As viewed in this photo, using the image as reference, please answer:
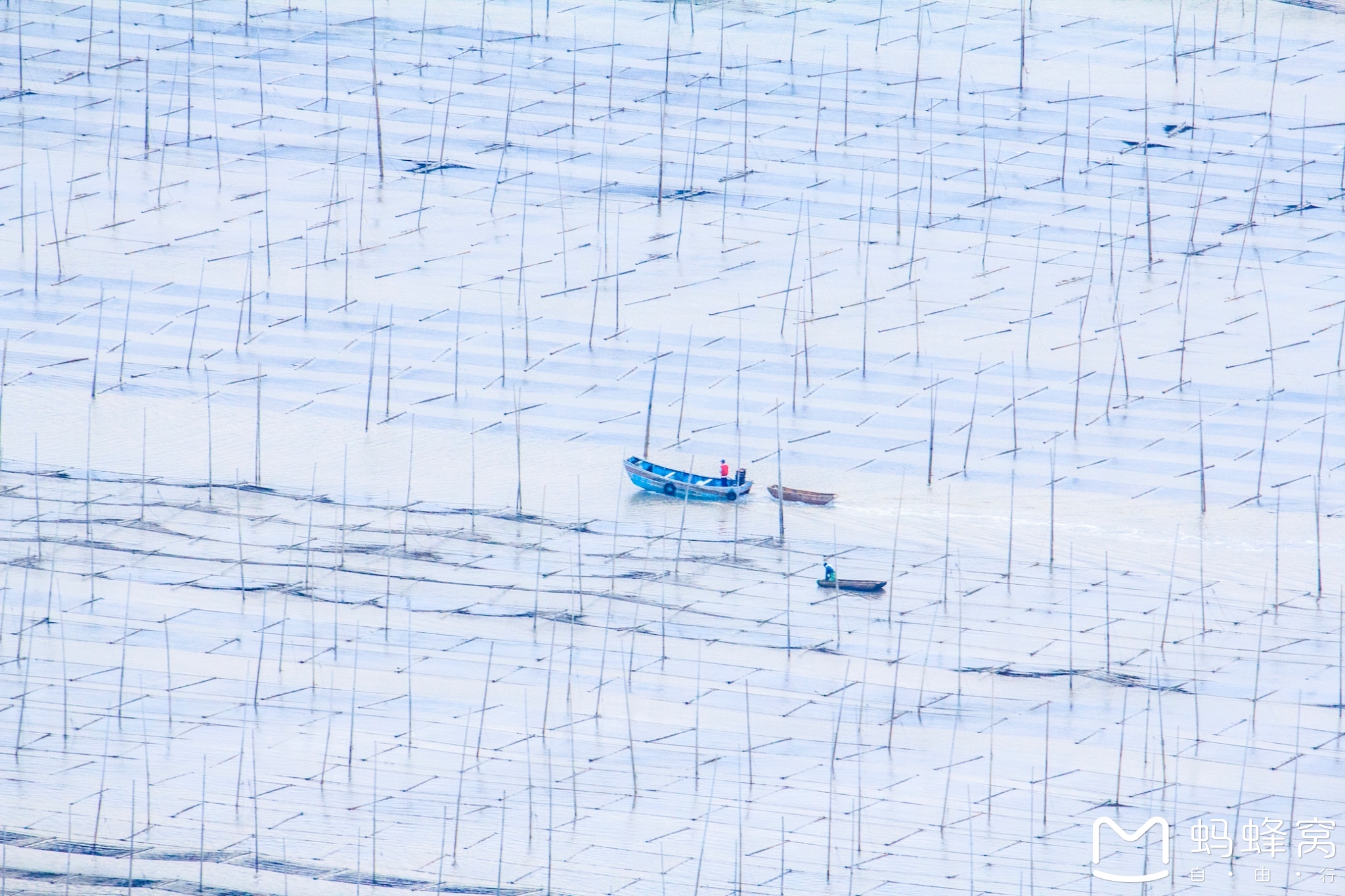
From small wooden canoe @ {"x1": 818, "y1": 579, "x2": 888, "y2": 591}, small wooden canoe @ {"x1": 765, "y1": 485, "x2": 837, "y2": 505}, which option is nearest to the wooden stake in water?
small wooden canoe @ {"x1": 765, "y1": 485, "x2": 837, "y2": 505}

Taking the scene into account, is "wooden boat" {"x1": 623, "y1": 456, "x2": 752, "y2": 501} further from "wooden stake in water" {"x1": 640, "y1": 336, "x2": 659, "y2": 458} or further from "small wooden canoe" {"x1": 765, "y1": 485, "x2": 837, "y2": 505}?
"wooden stake in water" {"x1": 640, "y1": 336, "x2": 659, "y2": 458}

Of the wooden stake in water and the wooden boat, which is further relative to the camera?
the wooden stake in water

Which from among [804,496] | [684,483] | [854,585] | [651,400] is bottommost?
[854,585]

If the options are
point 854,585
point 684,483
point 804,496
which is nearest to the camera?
point 854,585

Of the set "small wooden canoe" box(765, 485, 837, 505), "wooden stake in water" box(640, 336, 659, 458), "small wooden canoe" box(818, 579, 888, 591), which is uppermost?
"wooden stake in water" box(640, 336, 659, 458)

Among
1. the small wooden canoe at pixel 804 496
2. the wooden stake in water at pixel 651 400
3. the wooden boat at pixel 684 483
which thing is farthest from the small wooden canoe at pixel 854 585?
the wooden stake in water at pixel 651 400

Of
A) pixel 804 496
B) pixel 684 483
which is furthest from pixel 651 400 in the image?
pixel 804 496

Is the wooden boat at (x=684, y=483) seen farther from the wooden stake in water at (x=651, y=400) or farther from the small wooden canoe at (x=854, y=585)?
the small wooden canoe at (x=854, y=585)

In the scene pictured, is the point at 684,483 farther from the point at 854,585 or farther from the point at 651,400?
the point at 854,585

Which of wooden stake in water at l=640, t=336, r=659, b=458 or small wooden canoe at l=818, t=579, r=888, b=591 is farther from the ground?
wooden stake in water at l=640, t=336, r=659, b=458
